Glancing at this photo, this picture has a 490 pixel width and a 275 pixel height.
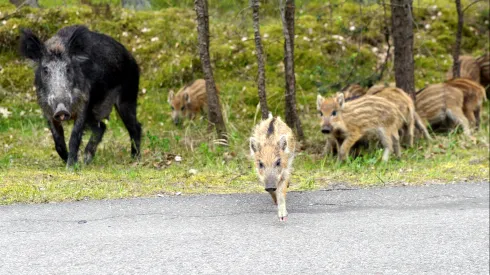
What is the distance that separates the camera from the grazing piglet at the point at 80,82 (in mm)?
8578

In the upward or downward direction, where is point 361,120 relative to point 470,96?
upward

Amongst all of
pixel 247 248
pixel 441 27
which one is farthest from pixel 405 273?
pixel 441 27

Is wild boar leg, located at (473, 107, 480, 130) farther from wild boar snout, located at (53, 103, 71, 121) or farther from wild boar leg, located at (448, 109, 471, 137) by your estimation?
wild boar snout, located at (53, 103, 71, 121)

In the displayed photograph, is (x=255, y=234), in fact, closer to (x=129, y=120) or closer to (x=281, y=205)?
(x=281, y=205)

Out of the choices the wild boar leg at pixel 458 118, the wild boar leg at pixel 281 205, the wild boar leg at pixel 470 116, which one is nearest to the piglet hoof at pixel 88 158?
the wild boar leg at pixel 281 205

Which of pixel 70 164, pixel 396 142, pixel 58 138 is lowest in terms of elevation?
pixel 396 142

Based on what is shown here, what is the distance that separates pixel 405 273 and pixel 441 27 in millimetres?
10297

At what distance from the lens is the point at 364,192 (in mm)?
6746

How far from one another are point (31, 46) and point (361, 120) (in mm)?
4428

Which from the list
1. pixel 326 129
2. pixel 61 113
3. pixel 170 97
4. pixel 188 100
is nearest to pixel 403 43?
pixel 326 129

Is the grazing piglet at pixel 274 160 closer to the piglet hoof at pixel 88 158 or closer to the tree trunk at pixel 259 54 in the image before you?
the tree trunk at pixel 259 54

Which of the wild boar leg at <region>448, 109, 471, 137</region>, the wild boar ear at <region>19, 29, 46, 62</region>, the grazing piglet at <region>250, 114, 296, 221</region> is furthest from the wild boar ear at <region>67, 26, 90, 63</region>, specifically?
the wild boar leg at <region>448, 109, 471, 137</region>

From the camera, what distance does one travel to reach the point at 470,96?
11070 mm

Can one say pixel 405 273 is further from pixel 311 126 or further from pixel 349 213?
pixel 311 126
